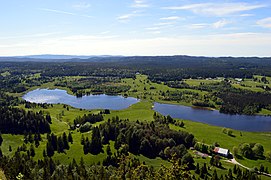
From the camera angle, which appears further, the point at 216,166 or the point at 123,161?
the point at 216,166

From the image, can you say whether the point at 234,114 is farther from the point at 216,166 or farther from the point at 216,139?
the point at 216,166

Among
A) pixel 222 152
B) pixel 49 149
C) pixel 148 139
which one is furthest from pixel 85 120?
pixel 222 152

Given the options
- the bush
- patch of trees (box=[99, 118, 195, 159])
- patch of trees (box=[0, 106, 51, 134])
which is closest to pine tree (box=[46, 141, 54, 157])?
patch of trees (box=[99, 118, 195, 159])

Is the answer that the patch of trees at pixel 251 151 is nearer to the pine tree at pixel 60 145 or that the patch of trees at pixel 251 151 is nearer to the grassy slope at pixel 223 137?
the grassy slope at pixel 223 137

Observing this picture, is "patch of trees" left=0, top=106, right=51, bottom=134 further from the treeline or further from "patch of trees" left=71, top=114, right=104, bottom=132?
the treeline

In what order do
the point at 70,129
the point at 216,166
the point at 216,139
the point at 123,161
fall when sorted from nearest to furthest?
the point at 123,161 → the point at 216,166 → the point at 216,139 → the point at 70,129

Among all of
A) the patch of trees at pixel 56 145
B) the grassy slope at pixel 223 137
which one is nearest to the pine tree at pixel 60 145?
the patch of trees at pixel 56 145

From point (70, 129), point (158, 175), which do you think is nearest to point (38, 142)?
point (70, 129)
